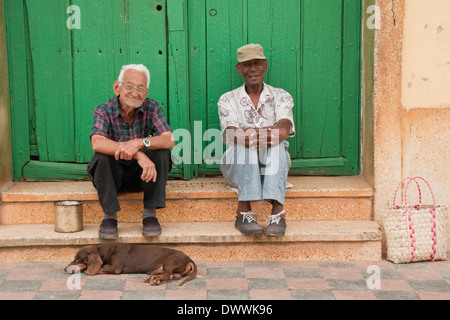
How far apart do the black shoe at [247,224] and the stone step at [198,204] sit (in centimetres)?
25

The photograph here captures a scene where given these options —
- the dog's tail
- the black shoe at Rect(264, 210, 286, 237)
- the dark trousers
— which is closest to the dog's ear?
the dark trousers

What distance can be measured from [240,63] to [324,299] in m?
2.02

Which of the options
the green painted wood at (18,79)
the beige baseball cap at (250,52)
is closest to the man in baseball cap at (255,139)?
the beige baseball cap at (250,52)

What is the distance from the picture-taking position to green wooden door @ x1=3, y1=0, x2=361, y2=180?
468 centimetres

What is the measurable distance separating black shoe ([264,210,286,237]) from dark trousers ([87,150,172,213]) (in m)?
0.80

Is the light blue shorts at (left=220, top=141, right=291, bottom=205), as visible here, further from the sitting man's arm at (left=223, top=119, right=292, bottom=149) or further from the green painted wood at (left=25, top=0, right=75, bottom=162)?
the green painted wood at (left=25, top=0, right=75, bottom=162)

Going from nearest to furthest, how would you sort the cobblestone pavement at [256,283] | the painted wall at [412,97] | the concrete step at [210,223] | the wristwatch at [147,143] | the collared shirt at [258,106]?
the cobblestone pavement at [256,283] < the wristwatch at [147,143] < the concrete step at [210,223] < the painted wall at [412,97] < the collared shirt at [258,106]

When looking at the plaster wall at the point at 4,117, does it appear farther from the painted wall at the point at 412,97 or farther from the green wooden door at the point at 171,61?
the painted wall at the point at 412,97

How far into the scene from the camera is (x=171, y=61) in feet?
15.5

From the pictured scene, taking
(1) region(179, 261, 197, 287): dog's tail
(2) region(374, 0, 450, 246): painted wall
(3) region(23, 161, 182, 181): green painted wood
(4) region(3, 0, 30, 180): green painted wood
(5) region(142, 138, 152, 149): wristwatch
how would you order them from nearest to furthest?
(1) region(179, 261, 197, 287): dog's tail < (5) region(142, 138, 152, 149): wristwatch < (2) region(374, 0, 450, 246): painted wall < (4) region(3, 0, 30, 180): green painted wood < (3) region(23, 161, 182, 181): green painted wood

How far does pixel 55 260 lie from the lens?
4098mm

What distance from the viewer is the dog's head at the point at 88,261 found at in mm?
3752

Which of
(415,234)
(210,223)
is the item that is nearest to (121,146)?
(210,223)
